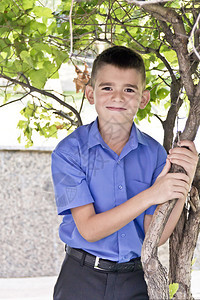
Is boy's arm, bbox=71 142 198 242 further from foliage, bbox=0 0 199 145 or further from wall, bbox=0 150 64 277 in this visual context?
wall, bbox=0 150 64 277

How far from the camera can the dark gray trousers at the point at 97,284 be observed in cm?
111

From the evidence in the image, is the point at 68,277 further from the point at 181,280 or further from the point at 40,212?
the point at 40,212

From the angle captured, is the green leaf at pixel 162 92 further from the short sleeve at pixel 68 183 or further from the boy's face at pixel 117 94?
the short sleeve at pixel 68 183

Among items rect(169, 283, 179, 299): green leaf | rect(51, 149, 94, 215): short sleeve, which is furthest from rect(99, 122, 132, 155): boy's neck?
rect(169, 283, 179, 299): green leaf

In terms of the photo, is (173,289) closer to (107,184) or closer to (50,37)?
(107,184)

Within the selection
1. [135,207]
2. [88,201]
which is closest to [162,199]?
[135,207]

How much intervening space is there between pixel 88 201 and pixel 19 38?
0.58m

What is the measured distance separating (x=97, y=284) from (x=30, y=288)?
1803mm

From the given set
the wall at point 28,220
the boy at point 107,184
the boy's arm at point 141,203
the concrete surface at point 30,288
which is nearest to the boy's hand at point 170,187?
the boy's arm at point 141,203

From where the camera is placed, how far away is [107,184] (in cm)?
113

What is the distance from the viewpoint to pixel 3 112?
11.6 feet

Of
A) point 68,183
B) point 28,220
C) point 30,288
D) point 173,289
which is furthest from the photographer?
point 28,220

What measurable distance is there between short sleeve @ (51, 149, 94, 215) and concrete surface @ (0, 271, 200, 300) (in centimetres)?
159

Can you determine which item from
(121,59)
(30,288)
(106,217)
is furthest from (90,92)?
(30,288)
